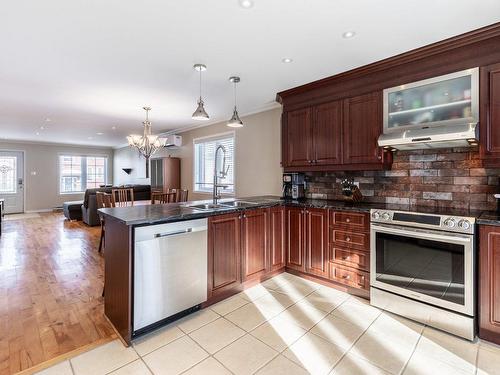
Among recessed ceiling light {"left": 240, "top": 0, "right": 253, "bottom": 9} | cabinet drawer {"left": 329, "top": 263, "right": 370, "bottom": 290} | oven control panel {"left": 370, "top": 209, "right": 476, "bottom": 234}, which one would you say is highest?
recessed ceiling light {"left": 240, "top": 0, "right": 253, "bottom": 9}

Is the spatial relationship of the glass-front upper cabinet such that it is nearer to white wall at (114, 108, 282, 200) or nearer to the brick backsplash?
the brick backsplash

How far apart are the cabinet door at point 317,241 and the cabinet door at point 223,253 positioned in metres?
0.89

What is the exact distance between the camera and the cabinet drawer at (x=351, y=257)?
265 centimetres

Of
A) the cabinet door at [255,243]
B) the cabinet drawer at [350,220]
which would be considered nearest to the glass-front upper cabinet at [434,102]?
the cabinet drawer at [350,220]

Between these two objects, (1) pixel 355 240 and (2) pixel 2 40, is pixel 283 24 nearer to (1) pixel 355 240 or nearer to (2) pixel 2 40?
(1) pixel 355 240

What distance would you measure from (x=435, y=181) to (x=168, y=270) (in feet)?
9.06

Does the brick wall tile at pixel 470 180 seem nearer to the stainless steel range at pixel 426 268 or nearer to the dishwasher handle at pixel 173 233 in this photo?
the stainless steel range at pixel 426 268

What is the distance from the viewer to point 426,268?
224 cm

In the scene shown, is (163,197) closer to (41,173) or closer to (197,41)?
(197,41)

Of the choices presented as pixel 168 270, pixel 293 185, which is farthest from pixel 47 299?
pixel 293 185

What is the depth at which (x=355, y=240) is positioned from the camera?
8.88ft

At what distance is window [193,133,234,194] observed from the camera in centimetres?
513

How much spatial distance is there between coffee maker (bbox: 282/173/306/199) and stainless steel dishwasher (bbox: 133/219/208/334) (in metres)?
1.73

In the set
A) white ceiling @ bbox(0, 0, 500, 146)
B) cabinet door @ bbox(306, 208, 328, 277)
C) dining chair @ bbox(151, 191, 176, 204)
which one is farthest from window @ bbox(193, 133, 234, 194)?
cabinet door @ bbox(306, 208, 328, 277)
